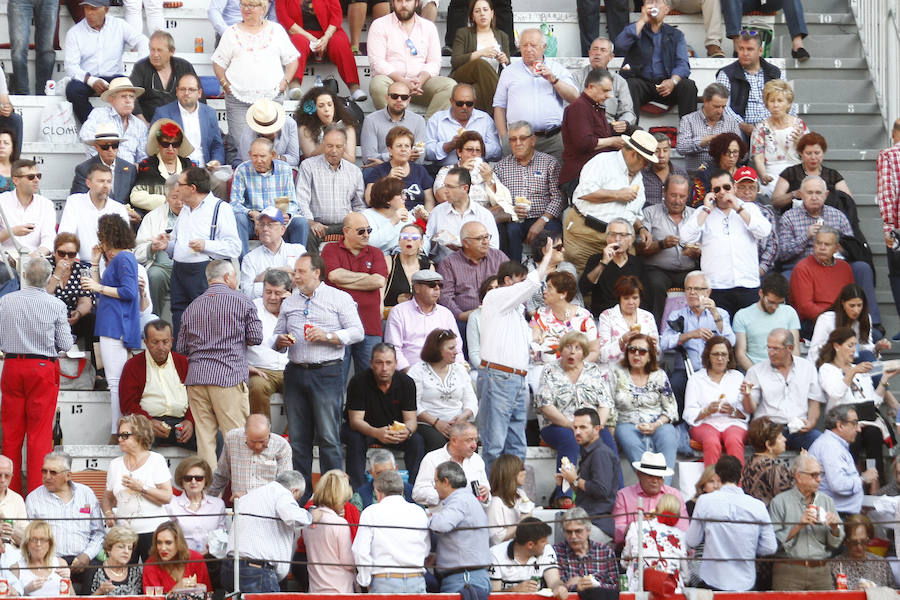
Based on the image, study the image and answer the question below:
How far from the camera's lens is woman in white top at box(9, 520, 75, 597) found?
962 cm

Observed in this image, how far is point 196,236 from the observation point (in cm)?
1195

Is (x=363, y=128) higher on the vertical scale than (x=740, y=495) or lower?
higher

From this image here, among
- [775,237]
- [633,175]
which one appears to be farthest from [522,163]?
[775,237]

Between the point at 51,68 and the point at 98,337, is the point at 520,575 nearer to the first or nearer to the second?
the point at 98,337

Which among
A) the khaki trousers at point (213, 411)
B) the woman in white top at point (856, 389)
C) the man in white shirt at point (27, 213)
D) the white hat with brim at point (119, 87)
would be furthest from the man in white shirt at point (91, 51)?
the woman in white top at point (856, 389)

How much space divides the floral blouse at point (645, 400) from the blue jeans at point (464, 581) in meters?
2.14

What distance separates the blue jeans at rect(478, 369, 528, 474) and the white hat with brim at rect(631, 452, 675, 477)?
37.4 inches

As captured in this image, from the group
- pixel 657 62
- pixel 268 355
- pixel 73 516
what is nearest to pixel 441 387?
pixel 268 355

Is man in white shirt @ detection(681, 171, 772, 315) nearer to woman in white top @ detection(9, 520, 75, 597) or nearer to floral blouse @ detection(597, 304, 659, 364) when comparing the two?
floral blouse @ detection(597, 304, 659, 364)

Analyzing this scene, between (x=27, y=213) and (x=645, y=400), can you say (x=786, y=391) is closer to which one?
→ (x=645, y=400)

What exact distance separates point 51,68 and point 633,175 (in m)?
5.22

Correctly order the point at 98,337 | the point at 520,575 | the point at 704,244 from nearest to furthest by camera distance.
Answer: the point at 520,575, the point at 98,337, the point at 704,244

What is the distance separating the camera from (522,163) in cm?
1347

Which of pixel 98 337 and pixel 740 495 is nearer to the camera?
pixel 740 495
